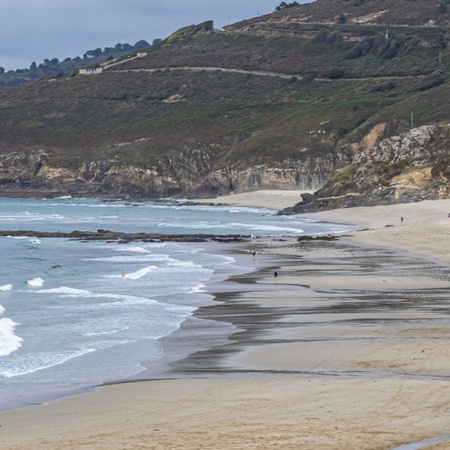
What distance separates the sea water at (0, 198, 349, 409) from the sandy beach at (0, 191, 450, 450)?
1409 mm

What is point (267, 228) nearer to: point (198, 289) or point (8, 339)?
point (198, 289)

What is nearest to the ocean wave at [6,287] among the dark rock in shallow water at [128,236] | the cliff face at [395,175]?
the dark rock in shallow water at [128,236]

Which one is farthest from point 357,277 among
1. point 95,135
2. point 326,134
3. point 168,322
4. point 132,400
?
point 95,135

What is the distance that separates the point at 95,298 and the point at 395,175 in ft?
172

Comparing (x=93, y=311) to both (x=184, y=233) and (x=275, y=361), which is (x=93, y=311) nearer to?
(x=275, y=361)

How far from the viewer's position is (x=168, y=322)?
91.0ft

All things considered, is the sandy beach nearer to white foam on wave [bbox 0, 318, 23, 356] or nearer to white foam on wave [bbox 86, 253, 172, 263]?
white foam on wave [bbox 0, 318, 23, 356]

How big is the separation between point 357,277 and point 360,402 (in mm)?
21946

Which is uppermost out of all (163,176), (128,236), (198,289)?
(163,176)

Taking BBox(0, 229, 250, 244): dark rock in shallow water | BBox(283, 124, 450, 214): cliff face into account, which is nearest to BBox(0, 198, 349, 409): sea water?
BBox(0, 229, 250, 244): dark rock in shallow water

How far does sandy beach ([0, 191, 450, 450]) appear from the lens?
13672 mm

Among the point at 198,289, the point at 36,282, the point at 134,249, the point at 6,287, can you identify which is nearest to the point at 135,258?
the point at 134,249

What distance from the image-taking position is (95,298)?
33.3m

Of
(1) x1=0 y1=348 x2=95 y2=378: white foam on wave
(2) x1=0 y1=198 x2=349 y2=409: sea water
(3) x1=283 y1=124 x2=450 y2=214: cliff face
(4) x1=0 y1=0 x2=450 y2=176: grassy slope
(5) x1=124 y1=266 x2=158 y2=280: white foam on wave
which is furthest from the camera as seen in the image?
(4) x1=0 y1=0 x2=450 y2=176: grassy slope
